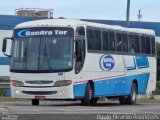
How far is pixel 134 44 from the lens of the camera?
108ft

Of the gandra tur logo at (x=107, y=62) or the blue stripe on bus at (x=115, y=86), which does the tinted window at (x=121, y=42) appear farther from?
the blue stripe on bus at (x=115, y=86)

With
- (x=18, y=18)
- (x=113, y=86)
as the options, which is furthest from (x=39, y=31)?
(x=18, y=18)

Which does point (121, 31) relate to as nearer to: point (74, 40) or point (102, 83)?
point (102, 83)

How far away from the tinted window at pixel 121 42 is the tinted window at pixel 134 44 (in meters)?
0.55

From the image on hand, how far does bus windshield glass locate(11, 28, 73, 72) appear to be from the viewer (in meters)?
26.3

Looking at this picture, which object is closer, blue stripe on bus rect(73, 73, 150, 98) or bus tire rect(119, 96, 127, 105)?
blue stripe on bus rect(73, 73, 150, 98)

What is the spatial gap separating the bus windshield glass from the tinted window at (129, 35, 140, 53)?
6469 millimetres

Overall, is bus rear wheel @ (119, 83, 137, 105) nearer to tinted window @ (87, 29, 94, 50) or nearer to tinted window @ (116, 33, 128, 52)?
tinted window @ (116, 33, 128, 52)

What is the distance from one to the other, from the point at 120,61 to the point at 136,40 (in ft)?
8.32

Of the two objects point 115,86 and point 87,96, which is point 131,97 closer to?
point 115,86

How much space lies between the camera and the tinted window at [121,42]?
1222 inches

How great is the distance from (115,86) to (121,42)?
88.1 inches

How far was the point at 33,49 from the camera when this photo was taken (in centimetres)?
2664

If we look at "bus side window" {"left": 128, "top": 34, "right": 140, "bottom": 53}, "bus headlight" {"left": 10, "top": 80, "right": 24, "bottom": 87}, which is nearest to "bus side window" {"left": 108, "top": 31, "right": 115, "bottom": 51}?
"bus side window" {"left": 128, "top": 34, "right": 140, "bottom": 53}
